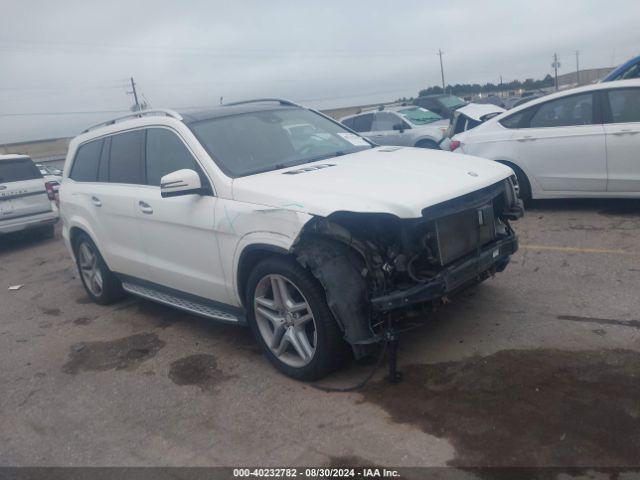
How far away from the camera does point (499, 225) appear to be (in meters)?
4.80

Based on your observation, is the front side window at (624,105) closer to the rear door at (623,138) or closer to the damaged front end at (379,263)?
the rear door at (623,138)

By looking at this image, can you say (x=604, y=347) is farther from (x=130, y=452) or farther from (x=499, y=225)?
(x=130, y=452)

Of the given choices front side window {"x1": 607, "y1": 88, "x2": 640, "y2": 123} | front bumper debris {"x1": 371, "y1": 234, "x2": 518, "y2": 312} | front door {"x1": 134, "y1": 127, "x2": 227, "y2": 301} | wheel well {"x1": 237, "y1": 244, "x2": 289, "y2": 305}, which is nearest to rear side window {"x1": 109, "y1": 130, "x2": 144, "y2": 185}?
front door {"x1": 134, "y1": 127, "x2": 227, "y2": 301}

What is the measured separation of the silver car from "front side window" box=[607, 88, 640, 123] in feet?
23.0

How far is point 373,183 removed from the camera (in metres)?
4.11

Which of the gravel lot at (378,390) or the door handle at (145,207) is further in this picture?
the door handle at (145,207)

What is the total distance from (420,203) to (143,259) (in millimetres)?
2874

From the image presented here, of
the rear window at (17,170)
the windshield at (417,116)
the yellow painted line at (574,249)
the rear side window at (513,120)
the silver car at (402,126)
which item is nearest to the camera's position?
the yellow painted line at (574,249)

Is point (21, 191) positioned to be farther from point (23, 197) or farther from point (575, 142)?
point (575, 142)

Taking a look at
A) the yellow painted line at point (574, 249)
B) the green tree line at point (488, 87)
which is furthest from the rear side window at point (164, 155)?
the green tree line at point (488, 87)

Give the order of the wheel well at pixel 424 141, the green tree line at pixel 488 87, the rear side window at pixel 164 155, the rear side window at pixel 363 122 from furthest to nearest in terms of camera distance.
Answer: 1. the green tree line at pixel 488 87
2. the rear side window at pixel 363 122
3. the wheel well at pixel 424 141
4. the rear side window at pixel 164 155

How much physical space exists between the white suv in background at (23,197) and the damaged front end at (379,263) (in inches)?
355

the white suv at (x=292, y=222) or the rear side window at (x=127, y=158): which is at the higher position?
the rear side window at (x=127, y=158)

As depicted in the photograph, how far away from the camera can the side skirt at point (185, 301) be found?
15.7ft
